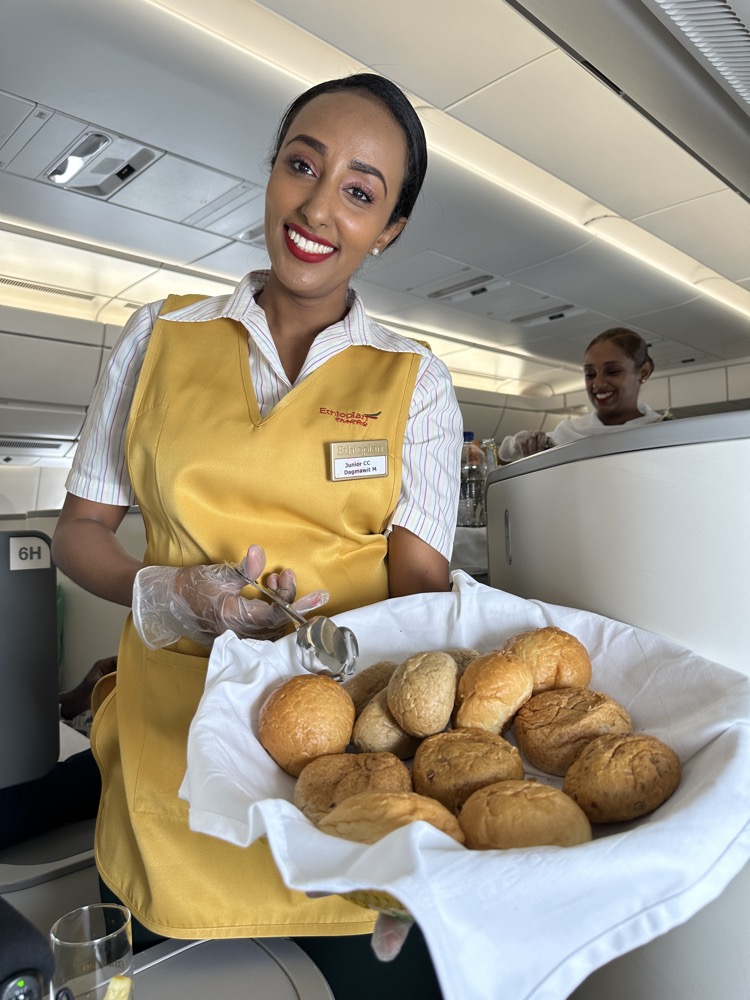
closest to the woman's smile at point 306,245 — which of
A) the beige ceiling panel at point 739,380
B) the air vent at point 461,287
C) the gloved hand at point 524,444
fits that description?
the gloved hand at point 524,444

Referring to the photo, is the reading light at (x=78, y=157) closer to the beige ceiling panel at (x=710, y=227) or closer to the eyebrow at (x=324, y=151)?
the eyebrow at (x=324, y=151)

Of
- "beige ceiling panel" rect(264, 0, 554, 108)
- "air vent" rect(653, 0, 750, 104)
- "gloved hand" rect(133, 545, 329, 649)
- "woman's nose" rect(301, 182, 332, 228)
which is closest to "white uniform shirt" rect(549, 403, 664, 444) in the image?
"beige ceiling panel" rect(264, 0, 554, 108)

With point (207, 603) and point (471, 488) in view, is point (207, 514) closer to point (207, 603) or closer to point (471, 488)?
point (207, 603)

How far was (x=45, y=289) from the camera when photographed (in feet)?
20.6

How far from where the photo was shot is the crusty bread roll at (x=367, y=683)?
35.3 inches

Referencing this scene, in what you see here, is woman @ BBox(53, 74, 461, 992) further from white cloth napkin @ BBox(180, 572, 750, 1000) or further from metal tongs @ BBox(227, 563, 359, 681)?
white cloth napkin @ BBox(180, 572, 750, 1000)

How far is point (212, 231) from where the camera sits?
5.24 m

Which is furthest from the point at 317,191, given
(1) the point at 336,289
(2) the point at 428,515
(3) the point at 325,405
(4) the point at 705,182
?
(4) the point at 705,182

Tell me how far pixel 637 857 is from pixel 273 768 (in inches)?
14.5

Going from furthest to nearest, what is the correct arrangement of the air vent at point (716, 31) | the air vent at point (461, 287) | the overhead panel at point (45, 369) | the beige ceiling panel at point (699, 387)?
the beige ceiling panel at point (699, 387), the air vent at point (461, 287), the overhead panel at point (45, 369), the air vent at point (716, 31)

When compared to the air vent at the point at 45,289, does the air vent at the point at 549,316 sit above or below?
below

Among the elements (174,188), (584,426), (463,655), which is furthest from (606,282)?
(463,655)

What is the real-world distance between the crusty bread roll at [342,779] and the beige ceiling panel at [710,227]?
198 inches

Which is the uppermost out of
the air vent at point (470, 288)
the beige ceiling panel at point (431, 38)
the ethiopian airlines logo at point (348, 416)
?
the beige ceiling panel at point (431, 38)
